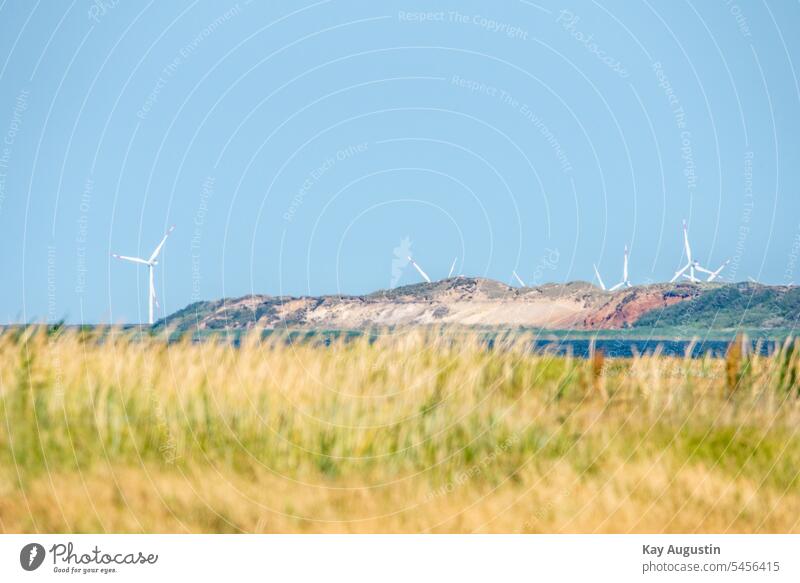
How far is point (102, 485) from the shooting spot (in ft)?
43.2

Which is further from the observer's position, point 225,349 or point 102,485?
point 225,349

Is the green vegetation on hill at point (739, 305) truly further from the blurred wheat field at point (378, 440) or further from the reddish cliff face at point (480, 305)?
the blurred wheat field at point (378, 440)

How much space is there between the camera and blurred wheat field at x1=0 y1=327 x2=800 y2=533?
12844 millimetres

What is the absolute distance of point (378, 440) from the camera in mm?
14914

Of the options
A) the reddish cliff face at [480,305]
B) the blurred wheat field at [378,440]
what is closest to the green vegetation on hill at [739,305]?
the reddish cliff face at [480,305]

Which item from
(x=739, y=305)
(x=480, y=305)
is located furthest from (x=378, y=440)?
(x=739, y=305)

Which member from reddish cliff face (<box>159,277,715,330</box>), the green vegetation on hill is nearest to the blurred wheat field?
reddish cliff face (<box>159,277,715,330</box>)

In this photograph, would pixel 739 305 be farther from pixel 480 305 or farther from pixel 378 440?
pixel 378 440

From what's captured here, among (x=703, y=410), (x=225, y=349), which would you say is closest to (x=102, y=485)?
(x=225, y=349)

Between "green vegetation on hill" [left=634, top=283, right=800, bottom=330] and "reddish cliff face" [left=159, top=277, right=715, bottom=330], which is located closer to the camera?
"reddish cliff face" [left=159, top=277, right=715, bottom=330]

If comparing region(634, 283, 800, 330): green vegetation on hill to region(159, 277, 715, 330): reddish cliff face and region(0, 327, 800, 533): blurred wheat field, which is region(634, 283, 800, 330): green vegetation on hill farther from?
region(0, 327, 800, 533): blurred wheat field

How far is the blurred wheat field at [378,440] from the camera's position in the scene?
506 inches

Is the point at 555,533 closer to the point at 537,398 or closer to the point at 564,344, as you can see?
the point at 537,398
